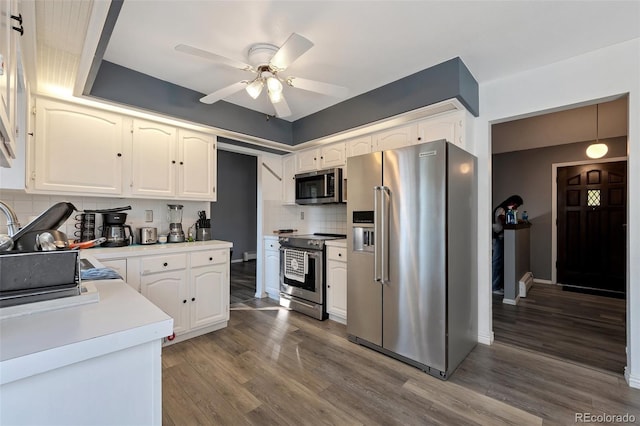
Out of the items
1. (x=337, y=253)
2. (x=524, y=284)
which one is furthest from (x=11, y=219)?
(x=524, y=284)

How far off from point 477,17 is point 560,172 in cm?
437

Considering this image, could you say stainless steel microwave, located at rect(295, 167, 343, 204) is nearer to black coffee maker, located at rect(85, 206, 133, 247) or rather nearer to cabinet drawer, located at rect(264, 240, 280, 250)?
cabinet drawer, located at rect(264, 240, 280, 250)

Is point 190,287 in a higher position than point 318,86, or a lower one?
lower

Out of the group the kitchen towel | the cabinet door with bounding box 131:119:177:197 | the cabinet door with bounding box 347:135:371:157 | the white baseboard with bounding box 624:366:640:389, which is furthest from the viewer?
the kitchen towel

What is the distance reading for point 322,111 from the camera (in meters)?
3.50

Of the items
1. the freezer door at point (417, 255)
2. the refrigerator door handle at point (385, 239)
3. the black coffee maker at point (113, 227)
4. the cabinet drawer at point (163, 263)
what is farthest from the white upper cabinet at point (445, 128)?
the black coffee maker at point (113, 227)

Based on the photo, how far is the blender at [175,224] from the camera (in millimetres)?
3033

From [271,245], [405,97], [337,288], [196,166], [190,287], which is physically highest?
[405,97]

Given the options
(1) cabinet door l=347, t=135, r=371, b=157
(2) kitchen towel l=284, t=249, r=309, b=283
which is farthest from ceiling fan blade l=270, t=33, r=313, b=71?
(2) kitchen towel l=284, t=249, r=309, b=283

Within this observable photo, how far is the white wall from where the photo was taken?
6.68 feet

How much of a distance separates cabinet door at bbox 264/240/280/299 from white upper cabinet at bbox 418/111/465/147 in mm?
2359

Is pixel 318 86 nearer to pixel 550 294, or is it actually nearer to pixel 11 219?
pixel 11 219

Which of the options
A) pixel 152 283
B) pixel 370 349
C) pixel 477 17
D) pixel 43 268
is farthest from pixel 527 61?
pixel 152 283

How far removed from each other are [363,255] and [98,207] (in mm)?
2558
